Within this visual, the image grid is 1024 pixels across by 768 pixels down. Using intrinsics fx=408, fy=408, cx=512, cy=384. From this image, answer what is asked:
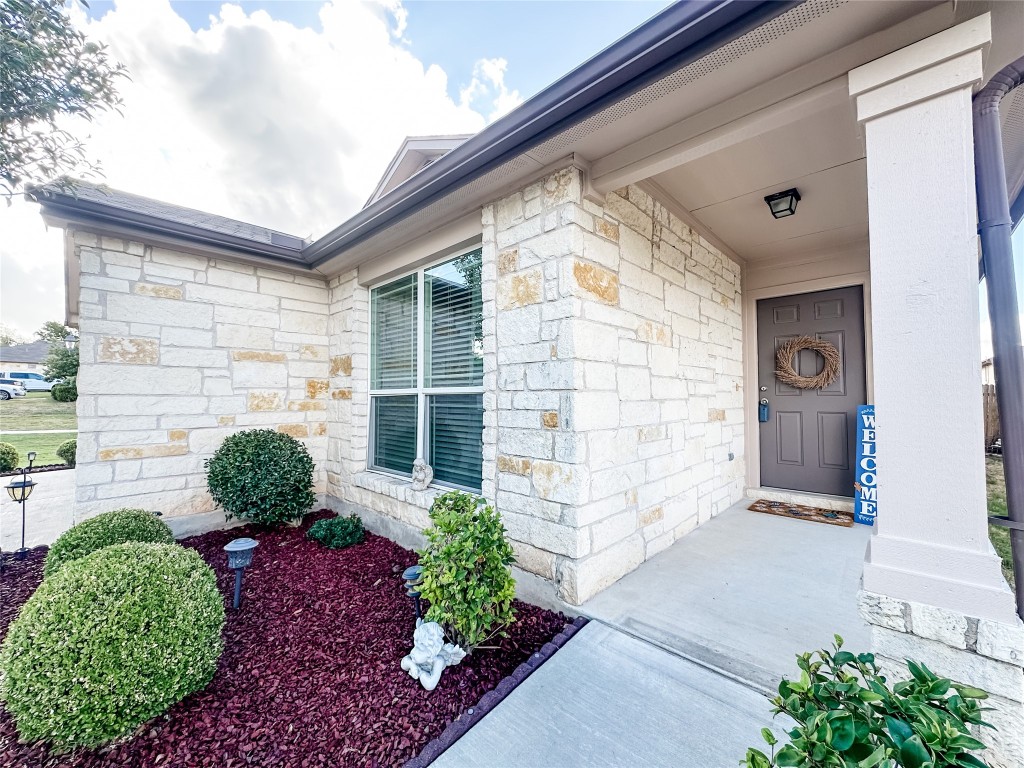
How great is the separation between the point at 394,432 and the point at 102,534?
203cm

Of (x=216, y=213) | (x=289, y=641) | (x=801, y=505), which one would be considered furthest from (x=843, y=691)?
(x=216, y=213)

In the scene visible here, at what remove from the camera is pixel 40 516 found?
405 cm

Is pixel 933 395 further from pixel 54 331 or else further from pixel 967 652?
pixel 54 331

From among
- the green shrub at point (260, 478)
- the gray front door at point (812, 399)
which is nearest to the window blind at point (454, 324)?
the green shrub at point (260, 478)

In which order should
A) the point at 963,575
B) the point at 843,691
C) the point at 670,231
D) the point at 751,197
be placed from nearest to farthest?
the point at 843,691, the point at 963,575, the point at 751,197, the point at 670,231

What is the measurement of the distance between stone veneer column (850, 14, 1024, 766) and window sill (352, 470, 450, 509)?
2.49 meters

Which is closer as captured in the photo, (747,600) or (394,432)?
(747,600)

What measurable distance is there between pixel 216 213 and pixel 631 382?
4388 millimetres

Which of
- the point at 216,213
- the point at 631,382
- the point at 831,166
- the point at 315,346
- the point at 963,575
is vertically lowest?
the point at 963,575

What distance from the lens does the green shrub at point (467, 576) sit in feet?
6.31

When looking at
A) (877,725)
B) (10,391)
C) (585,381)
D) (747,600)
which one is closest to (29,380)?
(10,391)

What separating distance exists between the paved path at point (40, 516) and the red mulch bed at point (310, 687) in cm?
82

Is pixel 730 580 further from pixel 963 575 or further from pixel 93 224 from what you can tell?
pixel 93 224

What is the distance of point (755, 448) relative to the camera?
4477mm
